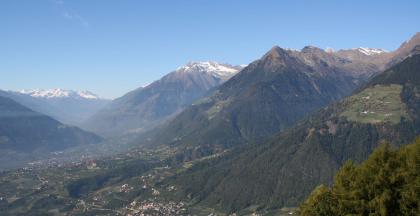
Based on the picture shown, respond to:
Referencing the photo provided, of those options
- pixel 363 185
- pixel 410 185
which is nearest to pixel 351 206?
pixel 363 185

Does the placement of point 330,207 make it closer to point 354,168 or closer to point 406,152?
point 354,168

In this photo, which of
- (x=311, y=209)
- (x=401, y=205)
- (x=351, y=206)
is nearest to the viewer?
(x=401, y=205)

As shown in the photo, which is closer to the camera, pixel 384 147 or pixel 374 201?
pixel 374 201

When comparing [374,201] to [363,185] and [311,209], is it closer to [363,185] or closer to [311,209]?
[363,185]

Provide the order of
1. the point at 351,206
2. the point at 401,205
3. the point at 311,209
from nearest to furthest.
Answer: the point at 401,205 → the point at 351,206 → the point at 311,209

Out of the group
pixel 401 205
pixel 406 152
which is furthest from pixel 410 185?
pixel 406 152

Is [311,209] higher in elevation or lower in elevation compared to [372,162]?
lower
